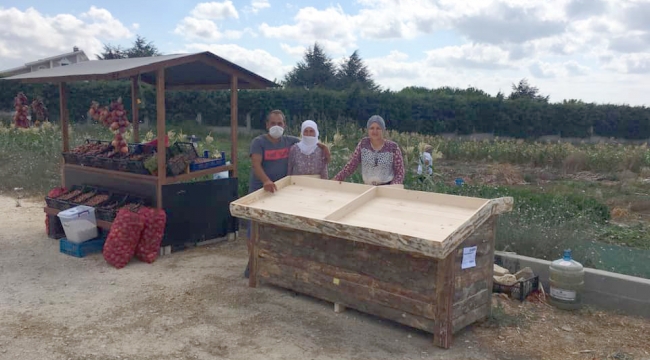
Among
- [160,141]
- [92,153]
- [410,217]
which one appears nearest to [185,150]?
[160,141]

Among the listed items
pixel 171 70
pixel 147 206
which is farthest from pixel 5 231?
pixel 171 70

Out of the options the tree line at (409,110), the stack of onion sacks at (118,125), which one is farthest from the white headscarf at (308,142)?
the tree line at (409,110)

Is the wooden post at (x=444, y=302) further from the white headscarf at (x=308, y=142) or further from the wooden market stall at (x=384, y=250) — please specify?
the white headscarf at (x=308, y=142)

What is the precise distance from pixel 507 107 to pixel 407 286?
23057 mm

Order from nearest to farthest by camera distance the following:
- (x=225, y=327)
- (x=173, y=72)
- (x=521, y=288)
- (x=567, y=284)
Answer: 1. (x=225, y=327)
2. (x=567, y=284)
3. (x=521, y=288)
4. (x=173, y=72)

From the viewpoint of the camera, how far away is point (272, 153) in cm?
629

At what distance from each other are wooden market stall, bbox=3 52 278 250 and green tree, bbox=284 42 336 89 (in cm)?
3300

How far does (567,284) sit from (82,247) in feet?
18.0

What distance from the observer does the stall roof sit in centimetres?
641

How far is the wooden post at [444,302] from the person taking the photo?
14.1ft

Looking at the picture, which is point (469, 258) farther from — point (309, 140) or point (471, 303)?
point (309, 140)

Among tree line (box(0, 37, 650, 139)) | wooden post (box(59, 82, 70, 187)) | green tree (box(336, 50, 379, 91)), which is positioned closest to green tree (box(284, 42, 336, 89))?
green tree (box(336, 50, 379, 91))

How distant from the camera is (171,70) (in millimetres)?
7637

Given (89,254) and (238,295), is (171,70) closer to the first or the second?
(89,254)
